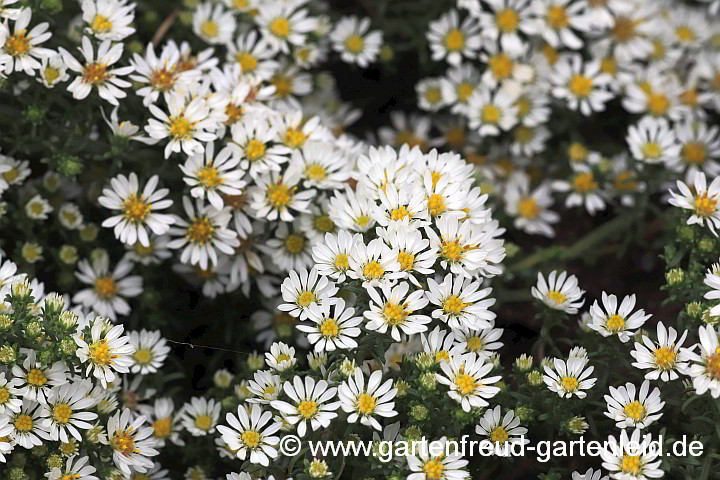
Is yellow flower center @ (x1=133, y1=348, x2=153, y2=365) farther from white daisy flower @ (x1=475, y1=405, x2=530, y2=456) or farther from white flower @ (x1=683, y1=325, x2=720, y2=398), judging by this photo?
white flower @ (x1=683, y1=325, x2=720, y2=398)

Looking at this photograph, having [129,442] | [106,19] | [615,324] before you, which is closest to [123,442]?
[129,442]

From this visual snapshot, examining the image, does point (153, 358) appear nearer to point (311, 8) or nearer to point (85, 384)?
point (85, 384)

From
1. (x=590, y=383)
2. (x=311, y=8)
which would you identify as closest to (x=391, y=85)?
(x=311, y=8)

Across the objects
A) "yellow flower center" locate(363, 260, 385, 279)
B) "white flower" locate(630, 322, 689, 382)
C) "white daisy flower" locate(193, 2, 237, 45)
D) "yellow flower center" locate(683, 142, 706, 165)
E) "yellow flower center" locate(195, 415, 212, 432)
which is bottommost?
"yellow flower center" locate(195, 415, 212, 432)

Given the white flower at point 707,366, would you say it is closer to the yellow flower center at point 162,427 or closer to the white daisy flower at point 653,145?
the white daisy flower at point 653,145

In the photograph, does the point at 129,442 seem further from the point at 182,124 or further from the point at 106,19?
the point at 106,19

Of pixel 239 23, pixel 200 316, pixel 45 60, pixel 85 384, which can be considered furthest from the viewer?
pixel 239 23

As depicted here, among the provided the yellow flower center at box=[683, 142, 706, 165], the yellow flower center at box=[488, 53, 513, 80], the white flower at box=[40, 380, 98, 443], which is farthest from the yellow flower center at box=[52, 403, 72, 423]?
the yellow flower center at box=[683, 142, 706, 165]
